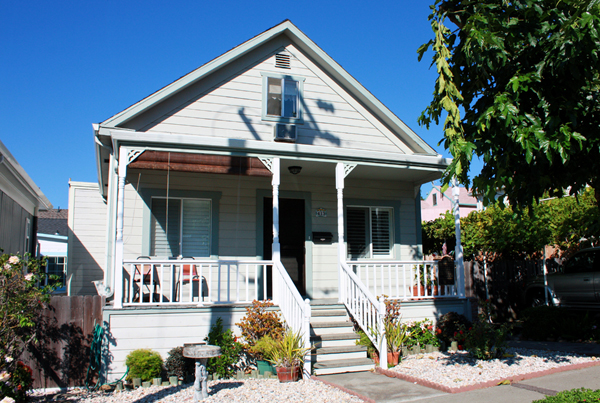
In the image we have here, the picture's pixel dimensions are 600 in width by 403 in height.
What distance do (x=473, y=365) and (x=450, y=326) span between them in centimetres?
192

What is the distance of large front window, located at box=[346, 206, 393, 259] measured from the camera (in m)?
11.1

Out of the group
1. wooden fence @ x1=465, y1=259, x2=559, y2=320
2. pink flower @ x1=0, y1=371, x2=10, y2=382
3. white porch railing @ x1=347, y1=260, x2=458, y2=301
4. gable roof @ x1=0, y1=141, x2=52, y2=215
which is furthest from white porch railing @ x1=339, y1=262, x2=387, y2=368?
gable roof @ x1=0, y1=141, x2=52, y2=215

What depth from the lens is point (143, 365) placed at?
7.07 metres

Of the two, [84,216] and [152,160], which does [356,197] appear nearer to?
[152,160]

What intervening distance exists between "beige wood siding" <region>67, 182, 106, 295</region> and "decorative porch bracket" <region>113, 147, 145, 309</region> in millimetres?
5032

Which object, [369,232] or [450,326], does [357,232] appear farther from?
[450,326]

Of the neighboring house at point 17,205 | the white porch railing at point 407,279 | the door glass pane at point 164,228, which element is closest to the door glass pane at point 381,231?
the white porch railing at point 407,279

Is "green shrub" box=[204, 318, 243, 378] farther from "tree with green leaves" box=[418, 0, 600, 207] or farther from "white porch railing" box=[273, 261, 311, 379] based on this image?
"tree with green leaves" box=[418, 0, 600, 207]

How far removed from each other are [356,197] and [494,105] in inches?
218

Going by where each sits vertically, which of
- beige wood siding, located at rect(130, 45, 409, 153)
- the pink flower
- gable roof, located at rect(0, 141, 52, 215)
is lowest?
the pink flower

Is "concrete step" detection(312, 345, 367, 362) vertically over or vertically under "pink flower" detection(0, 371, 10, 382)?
under

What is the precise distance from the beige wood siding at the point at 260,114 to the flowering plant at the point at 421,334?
13.6 feet

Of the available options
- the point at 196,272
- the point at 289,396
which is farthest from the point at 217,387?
the point at 196,272

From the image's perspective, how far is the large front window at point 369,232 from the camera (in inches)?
435
